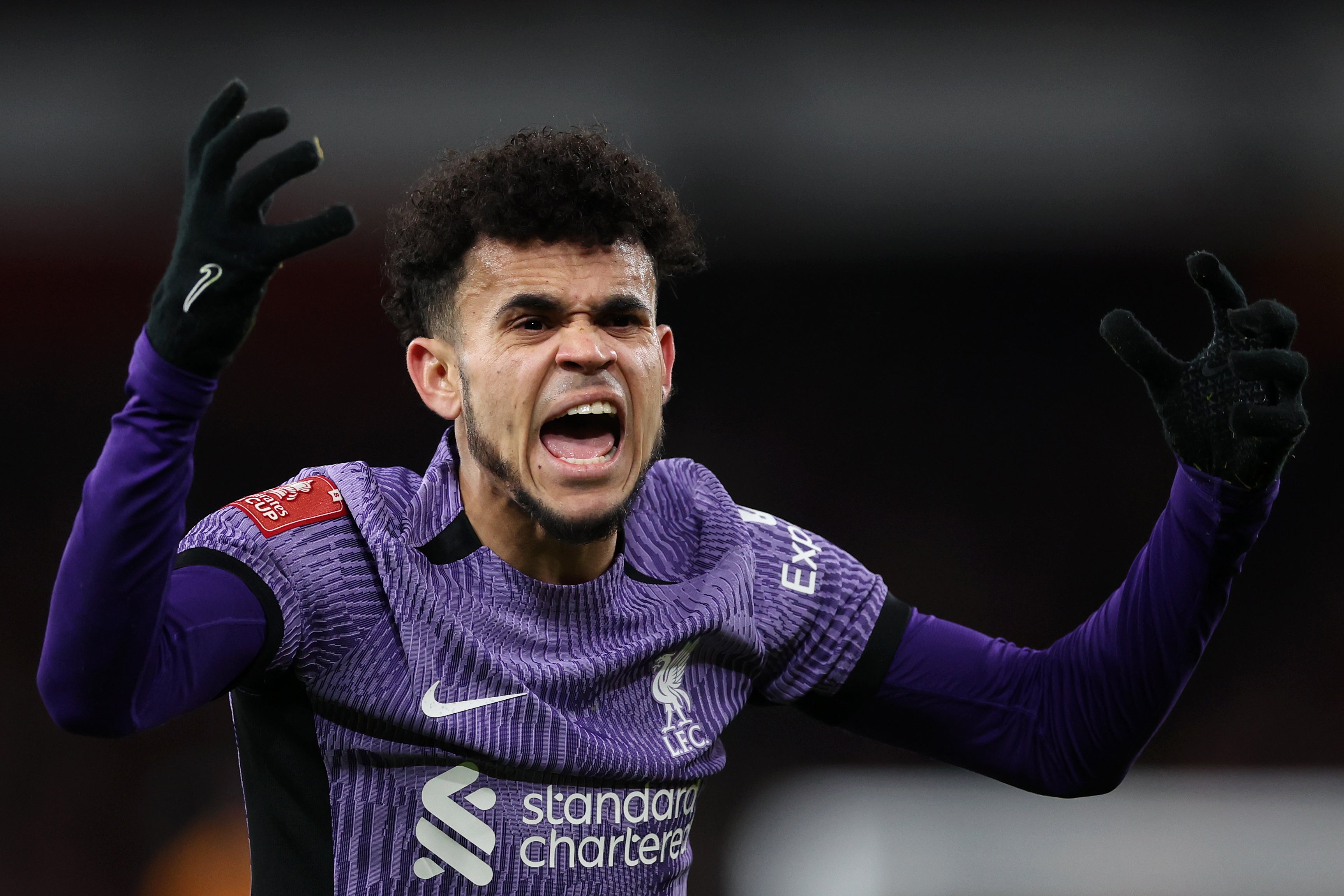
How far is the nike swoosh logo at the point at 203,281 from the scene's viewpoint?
4.43ft

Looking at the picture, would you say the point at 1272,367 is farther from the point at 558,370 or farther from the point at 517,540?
the point at 517,540

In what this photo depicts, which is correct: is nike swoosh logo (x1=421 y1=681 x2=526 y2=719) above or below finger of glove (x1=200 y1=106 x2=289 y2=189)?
below

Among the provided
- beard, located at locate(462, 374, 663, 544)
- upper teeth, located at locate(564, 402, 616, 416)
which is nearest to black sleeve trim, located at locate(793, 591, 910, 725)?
beard, located at locate(462, 374, 663, 544)

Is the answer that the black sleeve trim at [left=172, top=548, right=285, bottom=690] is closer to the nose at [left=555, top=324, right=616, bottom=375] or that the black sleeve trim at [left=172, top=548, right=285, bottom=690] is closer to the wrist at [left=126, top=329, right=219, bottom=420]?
the wrist at [left=126, top=329, right=219, bottom=420]

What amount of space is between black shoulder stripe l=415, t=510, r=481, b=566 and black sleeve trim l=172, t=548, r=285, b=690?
0.23 meters

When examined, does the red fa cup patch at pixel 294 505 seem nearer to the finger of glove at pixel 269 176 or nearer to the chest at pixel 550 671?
the chest at pixel 550 671

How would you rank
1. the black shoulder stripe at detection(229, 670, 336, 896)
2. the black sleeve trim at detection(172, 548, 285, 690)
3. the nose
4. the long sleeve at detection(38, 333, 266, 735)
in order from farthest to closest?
the nose
the black shoulder stripe at detection(229, 670, 336, 896)
the black sleeve trim at detection(172, 548, 285, 690)
the long sleeve at detection(38, 333, 266, 735)

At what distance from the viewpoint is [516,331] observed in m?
1.78

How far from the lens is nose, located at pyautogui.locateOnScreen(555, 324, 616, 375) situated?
175 cm

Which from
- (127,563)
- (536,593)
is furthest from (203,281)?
(536,593)

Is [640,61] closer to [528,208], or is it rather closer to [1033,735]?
[528,208]

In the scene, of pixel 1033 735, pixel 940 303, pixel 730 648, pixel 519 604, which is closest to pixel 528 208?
pixel 519 604

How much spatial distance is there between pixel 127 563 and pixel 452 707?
46 centimetres

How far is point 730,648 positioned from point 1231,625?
3696 mm
